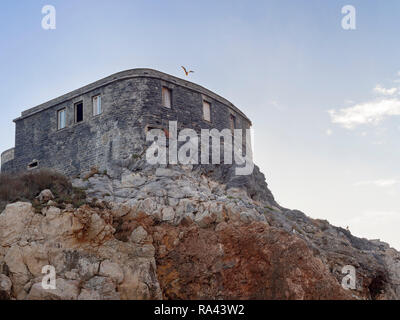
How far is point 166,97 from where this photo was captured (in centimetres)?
2747

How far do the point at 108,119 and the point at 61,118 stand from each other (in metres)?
4.01

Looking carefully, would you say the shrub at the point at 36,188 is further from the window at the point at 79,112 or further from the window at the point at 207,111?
the window at the point at 207,111

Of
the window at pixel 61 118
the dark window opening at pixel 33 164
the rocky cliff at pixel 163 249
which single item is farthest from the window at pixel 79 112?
the rocky cliff at pixel 163 249

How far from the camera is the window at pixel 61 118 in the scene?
1146 inches

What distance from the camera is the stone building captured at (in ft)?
85.6

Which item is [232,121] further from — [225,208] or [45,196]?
[45,196]

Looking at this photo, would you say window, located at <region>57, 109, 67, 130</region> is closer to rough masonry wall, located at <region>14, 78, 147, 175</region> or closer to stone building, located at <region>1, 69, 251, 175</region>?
stone building, located at <region>1, 69, 251, 175</region>

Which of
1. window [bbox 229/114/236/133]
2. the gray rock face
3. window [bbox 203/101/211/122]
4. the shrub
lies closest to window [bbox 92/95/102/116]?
the gray rock face

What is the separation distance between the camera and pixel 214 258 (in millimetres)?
20172
